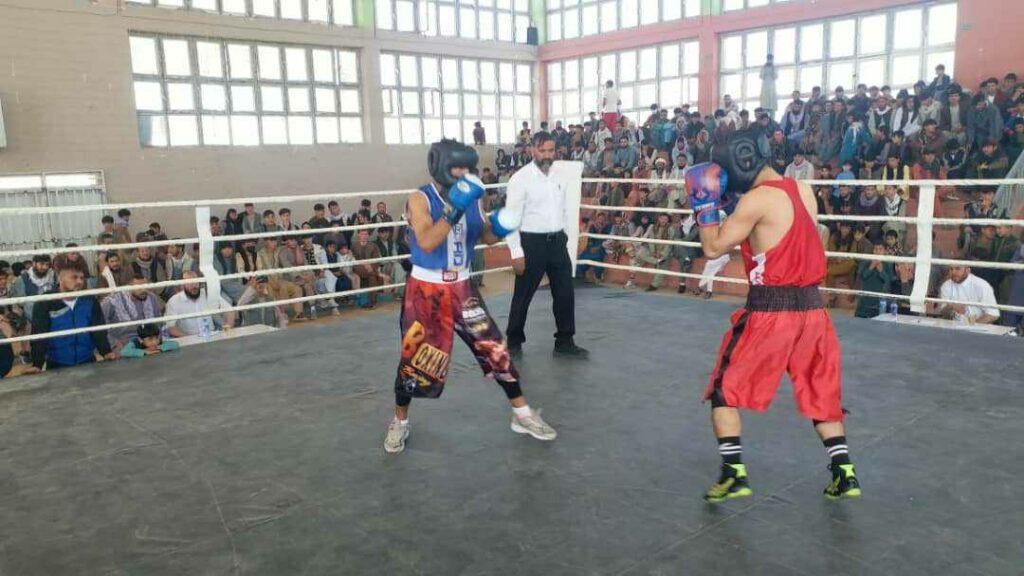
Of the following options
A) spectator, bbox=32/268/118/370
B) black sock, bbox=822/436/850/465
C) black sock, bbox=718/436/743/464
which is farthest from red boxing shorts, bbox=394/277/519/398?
spectator, bbox=32/268/118/370

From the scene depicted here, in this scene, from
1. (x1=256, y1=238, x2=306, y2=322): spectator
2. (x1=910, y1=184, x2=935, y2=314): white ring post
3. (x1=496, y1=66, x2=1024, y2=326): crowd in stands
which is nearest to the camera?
(x1=910, y1=184, x2=935, y2=314): white ring post

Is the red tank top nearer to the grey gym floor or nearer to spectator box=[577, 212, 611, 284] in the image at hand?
the grey gym floor

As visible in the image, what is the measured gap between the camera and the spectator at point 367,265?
30.1 feet

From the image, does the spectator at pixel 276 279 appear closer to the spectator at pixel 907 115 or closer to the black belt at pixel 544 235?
the black belt at pixel 544 235

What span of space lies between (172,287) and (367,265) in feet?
7.67

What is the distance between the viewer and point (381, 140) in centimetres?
1403

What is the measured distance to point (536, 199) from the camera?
4.15m

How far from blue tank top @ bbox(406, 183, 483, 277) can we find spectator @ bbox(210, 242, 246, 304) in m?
5.82

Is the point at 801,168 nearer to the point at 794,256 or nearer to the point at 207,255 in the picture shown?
the point at 207,255

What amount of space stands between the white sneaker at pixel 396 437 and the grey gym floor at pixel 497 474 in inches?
1.7

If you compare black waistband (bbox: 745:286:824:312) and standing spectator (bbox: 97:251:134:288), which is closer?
black waistband (bbox: 745:286:824:312)

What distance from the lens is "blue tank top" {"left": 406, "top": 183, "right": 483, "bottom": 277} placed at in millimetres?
2736

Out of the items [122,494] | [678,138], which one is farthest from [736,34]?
[122,494]

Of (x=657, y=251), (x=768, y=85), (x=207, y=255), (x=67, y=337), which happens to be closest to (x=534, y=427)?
(x=207, y=255)
